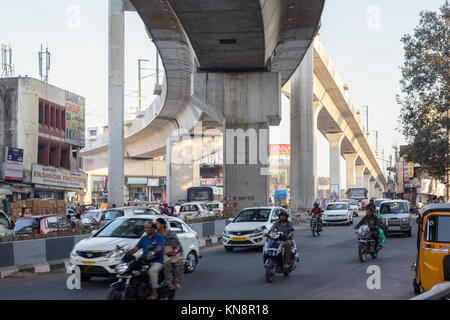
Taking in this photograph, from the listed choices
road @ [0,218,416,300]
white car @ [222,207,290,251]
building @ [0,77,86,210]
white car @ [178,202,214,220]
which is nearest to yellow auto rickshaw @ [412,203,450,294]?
road @ [0,218,416,300]

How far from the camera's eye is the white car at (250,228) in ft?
67.9

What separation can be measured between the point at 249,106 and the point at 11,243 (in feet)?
65.7

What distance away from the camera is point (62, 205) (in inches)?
1500

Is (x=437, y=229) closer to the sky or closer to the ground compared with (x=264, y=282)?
closer to the sky

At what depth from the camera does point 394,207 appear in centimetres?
2780

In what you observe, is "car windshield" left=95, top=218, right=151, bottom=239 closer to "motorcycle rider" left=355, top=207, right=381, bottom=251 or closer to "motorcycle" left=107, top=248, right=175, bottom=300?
"motorcycle" left=107, top=248, right=175, bottom=300

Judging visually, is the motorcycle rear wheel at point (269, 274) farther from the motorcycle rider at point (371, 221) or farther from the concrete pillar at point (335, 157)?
the concrete pillar at point (335, 157)

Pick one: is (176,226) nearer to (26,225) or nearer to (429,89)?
(26,225)

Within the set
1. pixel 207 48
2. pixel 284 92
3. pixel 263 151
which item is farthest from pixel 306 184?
pixel 207 48

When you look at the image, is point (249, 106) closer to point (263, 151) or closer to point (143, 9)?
point (263, 151)

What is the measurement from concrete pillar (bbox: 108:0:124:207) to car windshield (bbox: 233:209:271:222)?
65.8ft

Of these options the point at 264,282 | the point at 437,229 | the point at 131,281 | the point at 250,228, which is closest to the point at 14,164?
the point at 250,228

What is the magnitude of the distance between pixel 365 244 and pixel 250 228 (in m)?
4.88

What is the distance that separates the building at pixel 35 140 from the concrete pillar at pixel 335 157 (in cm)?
4232
